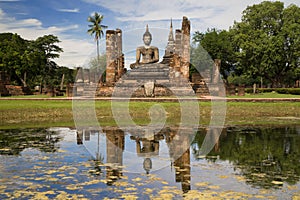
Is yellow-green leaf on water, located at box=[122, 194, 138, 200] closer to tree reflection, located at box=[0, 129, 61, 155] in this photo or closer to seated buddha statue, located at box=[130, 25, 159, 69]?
tree reflection, located at box=[0, 129, 61, 155]

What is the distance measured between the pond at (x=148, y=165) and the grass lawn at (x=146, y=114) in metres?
2.93

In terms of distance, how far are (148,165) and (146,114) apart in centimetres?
971

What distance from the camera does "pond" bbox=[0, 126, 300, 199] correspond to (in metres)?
6.11

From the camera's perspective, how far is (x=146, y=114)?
17891mm

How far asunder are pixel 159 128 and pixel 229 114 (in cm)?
585

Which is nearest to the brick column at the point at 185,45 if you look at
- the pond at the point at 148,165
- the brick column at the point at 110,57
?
the brick column at the point at 110,57

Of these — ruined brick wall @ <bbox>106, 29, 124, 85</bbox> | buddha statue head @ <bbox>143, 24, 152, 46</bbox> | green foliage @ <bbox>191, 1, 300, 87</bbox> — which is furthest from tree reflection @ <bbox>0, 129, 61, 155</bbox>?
green foliage @ <bbox>191, 1, 300, 87</bbox>

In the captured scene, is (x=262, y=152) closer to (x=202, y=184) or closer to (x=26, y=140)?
(x=202, y=184)

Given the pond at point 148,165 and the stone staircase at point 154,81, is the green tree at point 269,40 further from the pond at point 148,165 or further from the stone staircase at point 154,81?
the pond at point 148,165

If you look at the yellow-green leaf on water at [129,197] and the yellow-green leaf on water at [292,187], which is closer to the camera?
the yellow-green leaf on water at [129,197]

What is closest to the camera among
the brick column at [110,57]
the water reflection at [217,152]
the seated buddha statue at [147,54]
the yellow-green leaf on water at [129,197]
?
the yellow-green leaf on water at [129,197]

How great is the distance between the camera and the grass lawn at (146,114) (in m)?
16.0

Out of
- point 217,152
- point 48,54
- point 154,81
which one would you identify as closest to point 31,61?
point 48,54

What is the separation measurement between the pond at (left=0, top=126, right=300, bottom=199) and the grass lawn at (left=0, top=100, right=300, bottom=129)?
2.93 m
